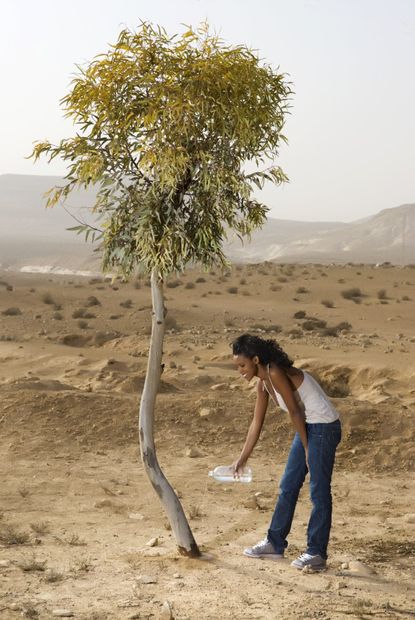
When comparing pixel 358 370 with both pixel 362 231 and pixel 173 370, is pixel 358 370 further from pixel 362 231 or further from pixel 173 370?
pixel 362 231

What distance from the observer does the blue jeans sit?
744 centimetres

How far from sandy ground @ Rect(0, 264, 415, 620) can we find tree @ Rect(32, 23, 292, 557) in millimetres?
1044

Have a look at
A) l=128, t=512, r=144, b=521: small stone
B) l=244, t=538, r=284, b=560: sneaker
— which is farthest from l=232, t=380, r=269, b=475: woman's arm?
l=128, t=512, r=144, b=521: small stone

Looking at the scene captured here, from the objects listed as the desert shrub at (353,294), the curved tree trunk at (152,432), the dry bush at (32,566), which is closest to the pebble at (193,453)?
the curved tree trunk at (152,432)

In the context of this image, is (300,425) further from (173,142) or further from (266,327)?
(266,327)

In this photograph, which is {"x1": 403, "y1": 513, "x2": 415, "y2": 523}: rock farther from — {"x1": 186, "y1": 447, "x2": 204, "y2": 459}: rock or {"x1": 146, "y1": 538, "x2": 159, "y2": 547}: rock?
{"x1": 186, "y1": 447, "x2": 204, "y2": 459}: rock

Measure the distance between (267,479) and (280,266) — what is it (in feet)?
121

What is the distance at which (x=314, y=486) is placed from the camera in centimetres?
751

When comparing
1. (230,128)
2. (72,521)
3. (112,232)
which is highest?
(230,128)

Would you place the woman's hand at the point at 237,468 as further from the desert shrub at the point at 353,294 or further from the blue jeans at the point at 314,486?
the desert shrub at the point at 353,294

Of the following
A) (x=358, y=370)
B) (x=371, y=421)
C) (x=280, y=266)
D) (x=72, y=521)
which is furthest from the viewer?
(x=280, y=266)

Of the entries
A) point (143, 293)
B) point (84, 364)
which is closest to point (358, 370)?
point (84, 364)

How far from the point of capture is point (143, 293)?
3747cm

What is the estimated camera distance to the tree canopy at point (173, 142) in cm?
753
